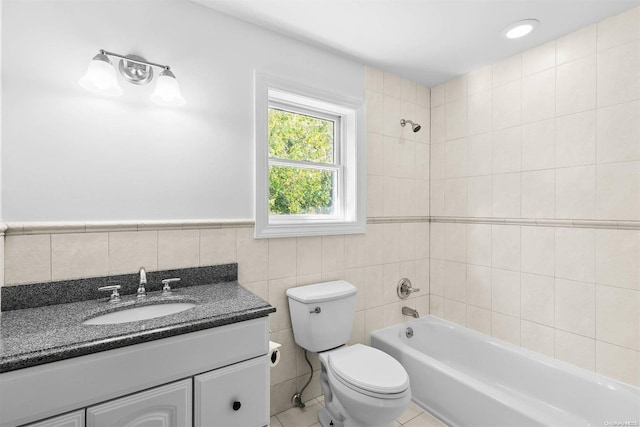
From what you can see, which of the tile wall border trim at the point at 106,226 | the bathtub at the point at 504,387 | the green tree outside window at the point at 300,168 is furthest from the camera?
the green tree outside window at the point at 300,168

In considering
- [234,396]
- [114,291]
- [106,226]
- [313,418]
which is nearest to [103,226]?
[106,226]

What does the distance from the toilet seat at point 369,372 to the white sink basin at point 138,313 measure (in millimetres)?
831

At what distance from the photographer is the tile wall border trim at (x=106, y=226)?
1231 mm

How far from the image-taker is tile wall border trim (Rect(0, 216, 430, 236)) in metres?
1.23

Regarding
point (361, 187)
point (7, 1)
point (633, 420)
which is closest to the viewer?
point (7, 1)

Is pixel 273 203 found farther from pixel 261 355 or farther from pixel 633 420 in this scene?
pixel 633 420

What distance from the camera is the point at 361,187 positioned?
2223mm

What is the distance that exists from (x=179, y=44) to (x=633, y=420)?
300 cm

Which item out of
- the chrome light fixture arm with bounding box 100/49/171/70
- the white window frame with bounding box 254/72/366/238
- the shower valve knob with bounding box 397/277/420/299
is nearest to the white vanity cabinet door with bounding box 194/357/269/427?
the white window frame with bounding box 254/72/366/238

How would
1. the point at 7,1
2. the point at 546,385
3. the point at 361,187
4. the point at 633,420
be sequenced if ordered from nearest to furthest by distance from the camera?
the point at 7,1 → the point at 633,420 → the point at 546,385 → the point at 361,187

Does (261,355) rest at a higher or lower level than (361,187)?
lower

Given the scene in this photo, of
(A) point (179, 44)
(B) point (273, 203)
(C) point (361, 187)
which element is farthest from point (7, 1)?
(C) point (361, 187)

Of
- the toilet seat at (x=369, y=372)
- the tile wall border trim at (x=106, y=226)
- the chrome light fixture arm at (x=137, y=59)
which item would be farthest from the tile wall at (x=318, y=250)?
the chrome light fixture arm at (x=137, y=59)

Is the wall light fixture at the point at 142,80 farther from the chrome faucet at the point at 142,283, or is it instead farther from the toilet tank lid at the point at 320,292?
the toilet tank lid at the point at 320,292
